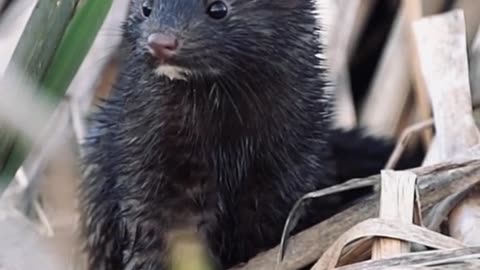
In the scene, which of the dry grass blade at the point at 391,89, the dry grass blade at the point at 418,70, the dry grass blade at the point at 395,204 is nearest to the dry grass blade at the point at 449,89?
the dry grass blade at the point at 395,204

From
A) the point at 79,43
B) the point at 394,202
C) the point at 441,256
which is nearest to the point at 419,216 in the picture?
the point at 394,202

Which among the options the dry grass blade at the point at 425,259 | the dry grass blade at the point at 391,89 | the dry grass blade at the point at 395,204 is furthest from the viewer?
the dry grass blade at the point at 391,89

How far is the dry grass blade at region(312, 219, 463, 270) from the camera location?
203 cm

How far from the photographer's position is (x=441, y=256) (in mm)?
1945

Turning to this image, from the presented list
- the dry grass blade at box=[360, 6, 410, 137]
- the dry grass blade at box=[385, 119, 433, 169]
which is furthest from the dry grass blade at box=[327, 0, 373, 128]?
the dry grass blade at box=[385, 119, 433, 169]

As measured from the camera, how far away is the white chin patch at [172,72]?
7.04ft

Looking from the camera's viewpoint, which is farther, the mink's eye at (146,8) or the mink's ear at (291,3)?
the mink's ear at (291,3)

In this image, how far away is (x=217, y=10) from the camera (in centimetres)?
221

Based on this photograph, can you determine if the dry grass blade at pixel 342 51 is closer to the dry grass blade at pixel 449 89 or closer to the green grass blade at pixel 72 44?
the dry grass blade at pixel 449 89

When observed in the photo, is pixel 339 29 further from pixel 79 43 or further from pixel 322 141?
A: pixel 79 43

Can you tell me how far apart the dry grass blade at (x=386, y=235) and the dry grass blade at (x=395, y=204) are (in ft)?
0.04

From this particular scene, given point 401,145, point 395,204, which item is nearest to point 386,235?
point 395,204

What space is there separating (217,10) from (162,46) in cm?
15

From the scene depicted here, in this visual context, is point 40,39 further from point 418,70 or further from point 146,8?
point 418,70
